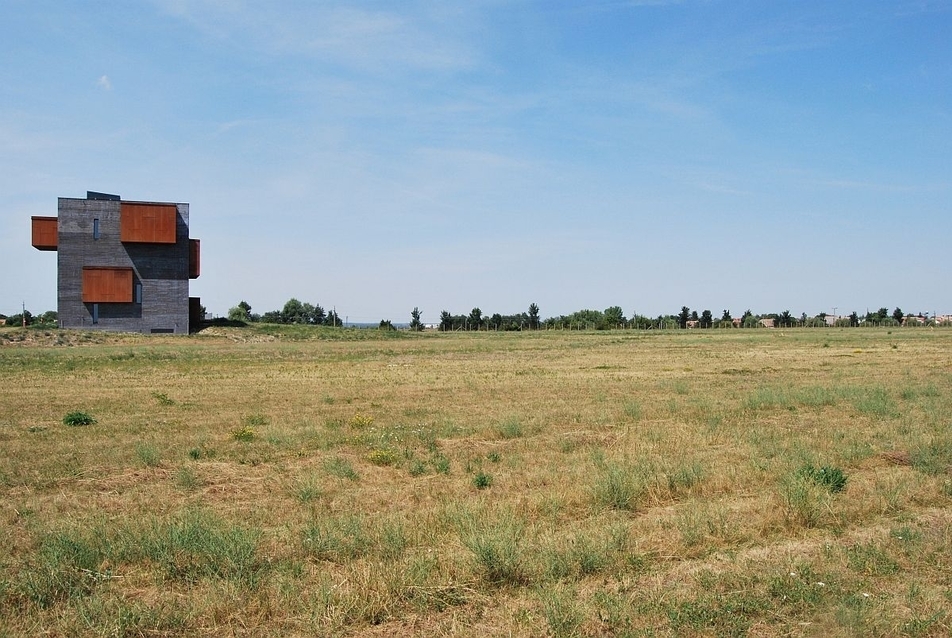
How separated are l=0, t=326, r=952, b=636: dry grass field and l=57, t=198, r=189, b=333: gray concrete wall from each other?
178 ft

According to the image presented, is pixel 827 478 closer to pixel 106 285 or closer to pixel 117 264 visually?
pixel 106 285

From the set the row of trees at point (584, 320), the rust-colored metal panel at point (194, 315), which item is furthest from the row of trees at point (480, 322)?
the rust-colored metal panel at point (194, 315)

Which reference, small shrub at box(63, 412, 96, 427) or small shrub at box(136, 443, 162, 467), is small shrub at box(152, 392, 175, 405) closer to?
small shrub at box(63, 412, 96, 427)

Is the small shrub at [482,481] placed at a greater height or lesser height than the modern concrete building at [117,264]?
lesser

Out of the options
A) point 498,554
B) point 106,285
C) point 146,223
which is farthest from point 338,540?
point 106,285

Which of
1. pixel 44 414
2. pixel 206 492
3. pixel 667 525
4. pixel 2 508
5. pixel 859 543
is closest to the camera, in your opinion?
pixel 859 543

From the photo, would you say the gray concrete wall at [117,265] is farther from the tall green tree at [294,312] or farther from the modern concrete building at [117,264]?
the tall green tree at [294,312]

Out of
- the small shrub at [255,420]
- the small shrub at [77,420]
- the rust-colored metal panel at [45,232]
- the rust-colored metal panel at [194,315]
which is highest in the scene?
the rust-colored metal panel at [45,232]

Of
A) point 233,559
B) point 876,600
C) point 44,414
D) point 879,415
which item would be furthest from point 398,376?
point 876,600

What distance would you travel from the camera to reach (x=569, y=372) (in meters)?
34.8

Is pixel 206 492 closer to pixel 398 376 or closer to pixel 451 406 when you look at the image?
pixel 451 406

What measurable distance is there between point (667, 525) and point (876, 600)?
113 inches

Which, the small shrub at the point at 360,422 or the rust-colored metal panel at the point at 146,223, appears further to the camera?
the rust-colored metal panel at the point at 146,223

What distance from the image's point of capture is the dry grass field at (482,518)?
6.45m
